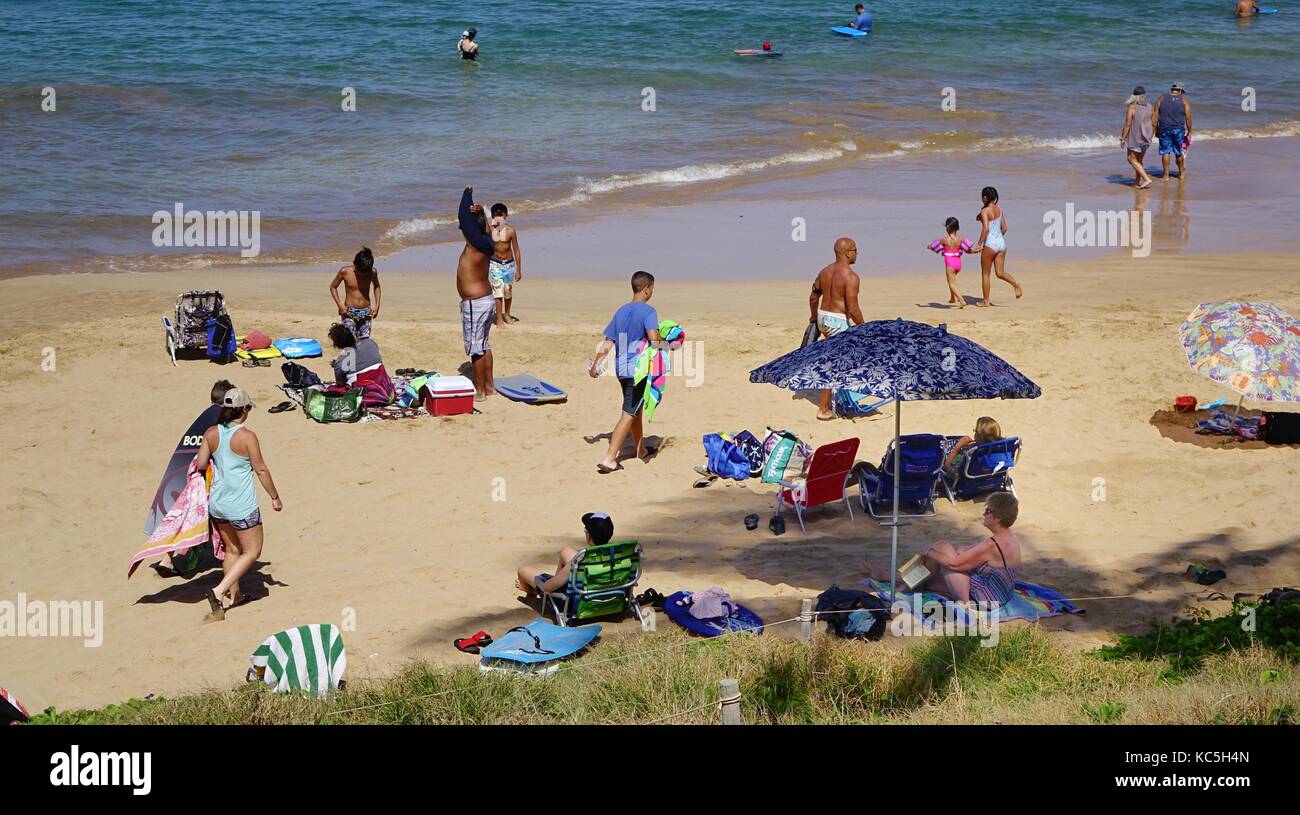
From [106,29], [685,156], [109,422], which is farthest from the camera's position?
[106,29]

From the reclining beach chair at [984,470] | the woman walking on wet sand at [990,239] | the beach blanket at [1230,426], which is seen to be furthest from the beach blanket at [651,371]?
the woman walking on wet sand at [990,239]

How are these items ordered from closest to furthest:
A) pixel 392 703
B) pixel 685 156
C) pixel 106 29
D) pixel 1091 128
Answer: pixel 392 703 → pixel 685 156 → pixel 1091 128 → pixel 106 29

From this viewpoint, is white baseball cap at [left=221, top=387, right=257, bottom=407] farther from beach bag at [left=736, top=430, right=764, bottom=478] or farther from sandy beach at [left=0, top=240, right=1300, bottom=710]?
beach bag at [left=736, top=430, right=764, bottom=478]

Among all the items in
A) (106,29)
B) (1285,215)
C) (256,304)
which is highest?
(106,29)

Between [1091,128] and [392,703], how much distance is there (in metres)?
23.3

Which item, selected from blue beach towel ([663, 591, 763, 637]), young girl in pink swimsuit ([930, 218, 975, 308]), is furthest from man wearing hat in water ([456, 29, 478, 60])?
blue beach towel ([663, 591, 763, 637])

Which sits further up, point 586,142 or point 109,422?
point 586,142

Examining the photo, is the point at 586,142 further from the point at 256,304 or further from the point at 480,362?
the point at 480,362

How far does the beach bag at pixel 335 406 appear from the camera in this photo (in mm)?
11242

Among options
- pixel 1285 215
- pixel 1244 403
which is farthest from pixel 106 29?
pixel 1244 403

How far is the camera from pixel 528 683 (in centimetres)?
650

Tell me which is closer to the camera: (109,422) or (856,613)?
(856,613)

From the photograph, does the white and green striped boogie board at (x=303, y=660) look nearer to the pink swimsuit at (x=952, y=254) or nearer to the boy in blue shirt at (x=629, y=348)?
the boy in blue shirt at (x=629, y=348)

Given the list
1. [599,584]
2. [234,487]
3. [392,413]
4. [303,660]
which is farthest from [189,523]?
[392,413]
